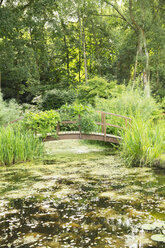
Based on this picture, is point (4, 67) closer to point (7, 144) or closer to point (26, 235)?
point (7, 144)

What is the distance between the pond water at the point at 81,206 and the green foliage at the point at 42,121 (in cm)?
138

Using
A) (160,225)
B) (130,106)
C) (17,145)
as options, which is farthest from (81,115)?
(160,225)

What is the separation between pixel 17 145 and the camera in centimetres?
718

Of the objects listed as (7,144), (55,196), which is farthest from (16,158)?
(55,196)

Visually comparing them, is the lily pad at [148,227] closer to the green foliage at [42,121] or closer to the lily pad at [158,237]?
the lily pad at [158,237]

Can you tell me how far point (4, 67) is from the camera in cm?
1738

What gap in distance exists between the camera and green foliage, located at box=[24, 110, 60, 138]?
796 cm

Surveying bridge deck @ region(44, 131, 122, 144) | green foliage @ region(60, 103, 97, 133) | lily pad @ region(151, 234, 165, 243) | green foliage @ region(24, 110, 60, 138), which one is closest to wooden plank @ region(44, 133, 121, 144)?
bridge deck @ region(44, 131, 122, 144)

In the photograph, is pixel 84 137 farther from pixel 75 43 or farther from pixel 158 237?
pixel 75 43

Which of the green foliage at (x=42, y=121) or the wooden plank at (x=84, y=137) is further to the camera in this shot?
the wooden plank at (x=84, y=137)

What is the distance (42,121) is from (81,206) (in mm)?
4288

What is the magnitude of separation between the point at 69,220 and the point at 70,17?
1896cm

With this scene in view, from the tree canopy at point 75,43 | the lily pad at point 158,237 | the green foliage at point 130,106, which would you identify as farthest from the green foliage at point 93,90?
the lily pad at point 158,237

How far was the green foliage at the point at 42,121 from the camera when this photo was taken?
26.1 ft
